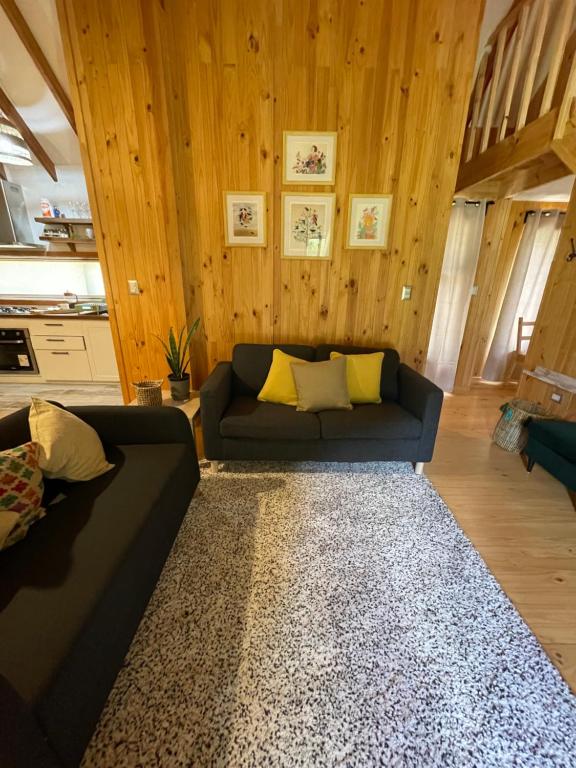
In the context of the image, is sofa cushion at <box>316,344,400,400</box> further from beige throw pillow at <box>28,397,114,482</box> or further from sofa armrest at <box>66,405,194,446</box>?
beige throw pillow at <box>28,397,114,482</box>

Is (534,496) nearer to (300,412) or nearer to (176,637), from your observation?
(300,412)

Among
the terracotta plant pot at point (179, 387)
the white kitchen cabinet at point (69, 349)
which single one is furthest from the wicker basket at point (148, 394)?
the white kitchen cabinet at point (69, 349)

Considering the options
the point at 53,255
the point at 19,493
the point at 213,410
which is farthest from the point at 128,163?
the point at 19,493

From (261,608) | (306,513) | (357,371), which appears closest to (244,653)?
(261,608)

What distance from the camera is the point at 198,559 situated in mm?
1615

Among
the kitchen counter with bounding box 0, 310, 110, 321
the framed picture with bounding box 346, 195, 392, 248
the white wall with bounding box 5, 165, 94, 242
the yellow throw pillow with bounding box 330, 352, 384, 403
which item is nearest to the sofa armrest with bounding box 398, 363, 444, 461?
→ the yellow throw pillow with bounding box 330, 352, 384, 403

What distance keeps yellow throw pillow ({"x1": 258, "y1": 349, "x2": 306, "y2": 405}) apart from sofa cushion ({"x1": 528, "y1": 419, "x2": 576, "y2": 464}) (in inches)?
70.4

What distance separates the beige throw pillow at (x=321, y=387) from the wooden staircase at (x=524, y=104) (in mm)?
2150

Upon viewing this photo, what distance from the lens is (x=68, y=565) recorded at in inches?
42.2

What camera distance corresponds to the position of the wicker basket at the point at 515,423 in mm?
2568

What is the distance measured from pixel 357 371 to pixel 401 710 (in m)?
1.85

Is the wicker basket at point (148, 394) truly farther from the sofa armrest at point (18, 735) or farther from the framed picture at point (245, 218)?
the sofa armrest at point (18, 735)

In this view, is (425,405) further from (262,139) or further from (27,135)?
(27,135)

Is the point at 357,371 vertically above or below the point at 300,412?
above
